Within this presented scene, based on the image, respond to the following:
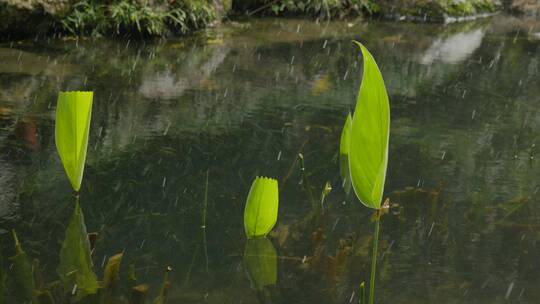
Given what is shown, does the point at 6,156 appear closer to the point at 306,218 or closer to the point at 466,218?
the point at 306,218

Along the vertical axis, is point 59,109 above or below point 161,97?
above

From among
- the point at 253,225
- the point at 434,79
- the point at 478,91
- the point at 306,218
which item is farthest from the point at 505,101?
the point at 253,225

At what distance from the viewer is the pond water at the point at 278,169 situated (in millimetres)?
2883

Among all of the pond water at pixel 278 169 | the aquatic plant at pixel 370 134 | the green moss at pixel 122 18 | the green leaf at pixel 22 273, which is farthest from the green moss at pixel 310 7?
the aquatic plant at pixel 370 134

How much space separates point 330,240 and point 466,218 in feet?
2.56

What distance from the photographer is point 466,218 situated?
11.5ft

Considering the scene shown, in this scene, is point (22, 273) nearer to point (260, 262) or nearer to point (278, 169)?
point (260, 262)

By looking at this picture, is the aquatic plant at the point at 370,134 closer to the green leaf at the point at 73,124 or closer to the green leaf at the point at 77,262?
the green leaf at the point at 73,124

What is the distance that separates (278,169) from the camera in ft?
13.2

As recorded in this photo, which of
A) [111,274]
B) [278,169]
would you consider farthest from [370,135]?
[278,169]

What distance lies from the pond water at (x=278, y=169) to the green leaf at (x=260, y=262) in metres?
0.03

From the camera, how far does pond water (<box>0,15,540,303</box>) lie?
2.88 meters

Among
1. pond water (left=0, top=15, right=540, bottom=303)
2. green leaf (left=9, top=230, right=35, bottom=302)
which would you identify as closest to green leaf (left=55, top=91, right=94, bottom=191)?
green leaf (left=9, top=230, right=35, bottom=302)

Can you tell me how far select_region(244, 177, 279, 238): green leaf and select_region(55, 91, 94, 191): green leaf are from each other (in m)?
0.61
